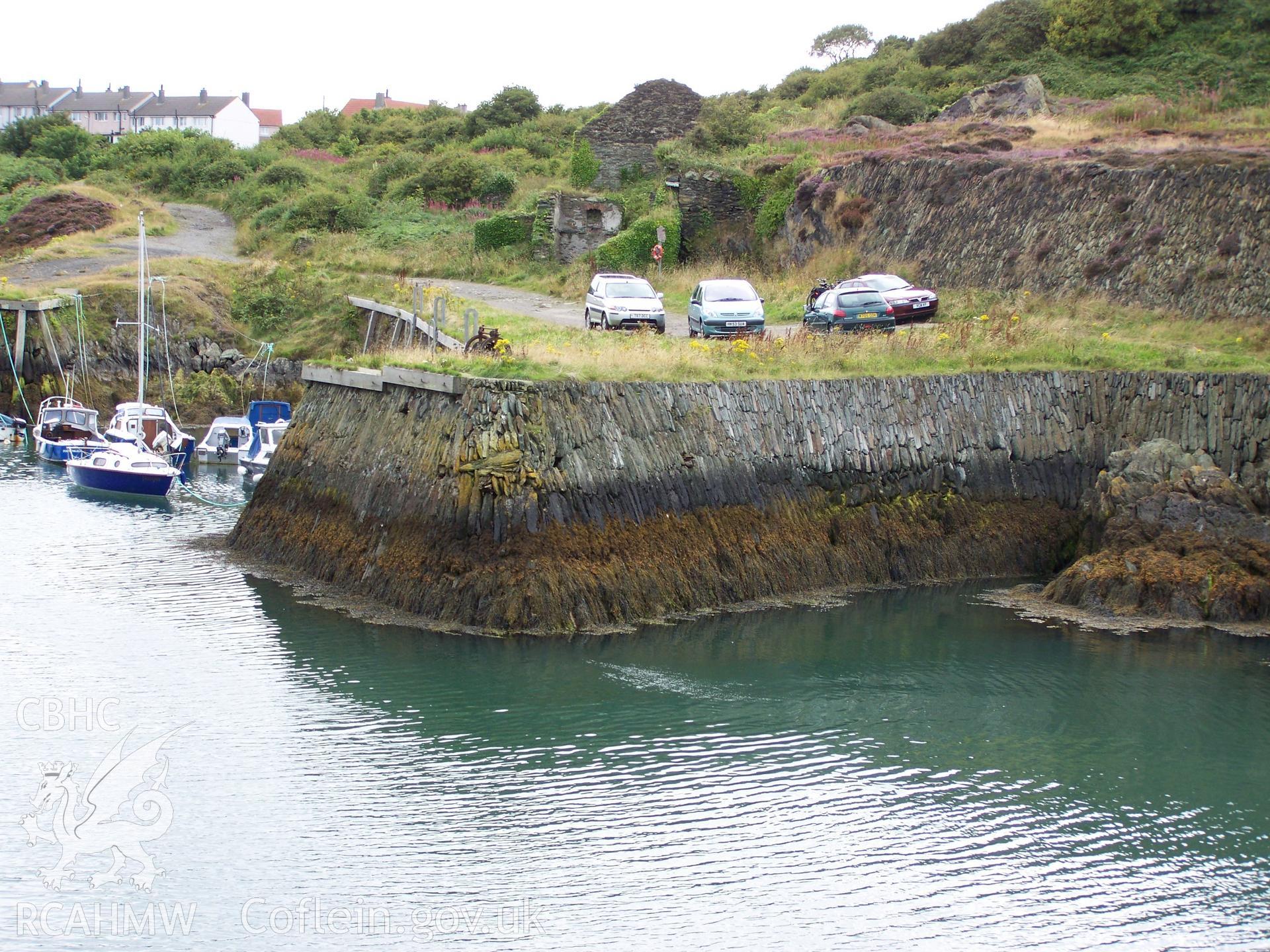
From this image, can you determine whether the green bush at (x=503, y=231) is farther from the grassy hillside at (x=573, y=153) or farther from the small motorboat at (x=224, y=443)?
the small motorboat at (x=224, y=443)

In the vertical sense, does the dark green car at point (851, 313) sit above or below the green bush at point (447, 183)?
below

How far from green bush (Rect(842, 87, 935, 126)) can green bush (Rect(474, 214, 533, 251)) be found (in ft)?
59.4

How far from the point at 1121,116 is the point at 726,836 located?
38629 millimetres

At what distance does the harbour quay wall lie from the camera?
21297 mm

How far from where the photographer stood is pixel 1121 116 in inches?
1790

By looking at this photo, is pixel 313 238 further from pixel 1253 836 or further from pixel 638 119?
pixel 1253 836

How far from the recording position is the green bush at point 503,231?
5088 cm

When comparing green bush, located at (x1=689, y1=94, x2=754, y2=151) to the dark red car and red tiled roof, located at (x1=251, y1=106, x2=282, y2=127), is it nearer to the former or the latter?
the dark red car

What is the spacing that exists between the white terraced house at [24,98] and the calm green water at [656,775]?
118885 mm

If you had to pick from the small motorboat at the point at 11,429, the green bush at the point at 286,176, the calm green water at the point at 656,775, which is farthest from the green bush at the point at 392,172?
the calm green water at the point at 656,775

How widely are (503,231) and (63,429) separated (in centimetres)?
1855

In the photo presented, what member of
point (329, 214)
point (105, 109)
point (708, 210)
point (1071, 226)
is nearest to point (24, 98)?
point (105, 109)

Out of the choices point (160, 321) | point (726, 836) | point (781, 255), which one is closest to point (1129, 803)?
point (726, 836)

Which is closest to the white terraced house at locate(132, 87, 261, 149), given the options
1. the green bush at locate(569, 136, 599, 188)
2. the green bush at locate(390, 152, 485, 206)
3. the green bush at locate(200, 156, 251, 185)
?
the green bush at locate(200, 156, 251, 185)
